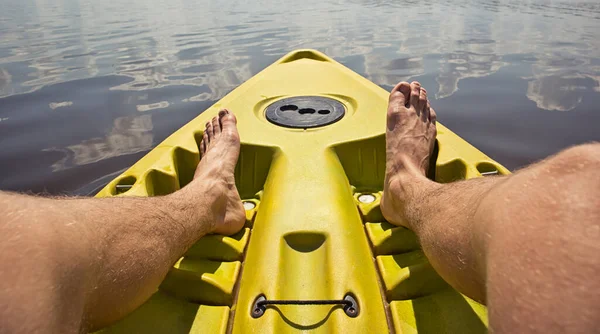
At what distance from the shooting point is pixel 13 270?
0.67 m

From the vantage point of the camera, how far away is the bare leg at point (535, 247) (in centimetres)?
57

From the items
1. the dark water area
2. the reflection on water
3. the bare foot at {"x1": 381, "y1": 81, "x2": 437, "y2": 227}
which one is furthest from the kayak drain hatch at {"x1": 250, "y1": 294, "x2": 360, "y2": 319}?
the reflection on water

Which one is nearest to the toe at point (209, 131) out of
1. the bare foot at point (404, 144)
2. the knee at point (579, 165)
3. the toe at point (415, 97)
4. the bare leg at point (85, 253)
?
the bare leg at point (85, 253)

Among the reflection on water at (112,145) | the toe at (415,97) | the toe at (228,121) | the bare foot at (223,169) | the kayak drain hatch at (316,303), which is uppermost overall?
the toe at (415,97)

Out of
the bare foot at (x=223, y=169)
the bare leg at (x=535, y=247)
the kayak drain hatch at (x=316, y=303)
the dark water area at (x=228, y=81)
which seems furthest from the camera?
A: the dark water area at (x=228, y=81)

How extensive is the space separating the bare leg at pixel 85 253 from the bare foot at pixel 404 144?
689 mm

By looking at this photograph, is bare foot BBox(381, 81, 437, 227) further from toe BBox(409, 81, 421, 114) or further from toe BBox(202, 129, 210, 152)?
toe BBox(202, 129, 210, 152)

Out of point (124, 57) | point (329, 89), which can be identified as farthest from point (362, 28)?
point (329, 89)

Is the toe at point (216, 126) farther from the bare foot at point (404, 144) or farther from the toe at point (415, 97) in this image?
the toe at point (415, 97)

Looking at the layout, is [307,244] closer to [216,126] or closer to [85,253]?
[85,253]

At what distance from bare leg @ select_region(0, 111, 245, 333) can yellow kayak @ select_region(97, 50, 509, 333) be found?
149 millimetres

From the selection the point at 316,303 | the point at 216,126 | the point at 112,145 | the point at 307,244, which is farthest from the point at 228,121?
the point at 112,145

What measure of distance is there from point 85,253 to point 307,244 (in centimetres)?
70

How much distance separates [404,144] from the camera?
1.83m
